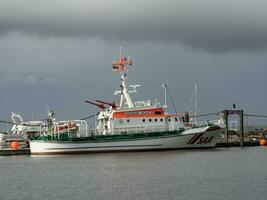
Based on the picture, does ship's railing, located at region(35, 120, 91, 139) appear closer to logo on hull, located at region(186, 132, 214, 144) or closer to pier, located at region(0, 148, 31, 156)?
pier, located at region(0, 148, 31, 156)

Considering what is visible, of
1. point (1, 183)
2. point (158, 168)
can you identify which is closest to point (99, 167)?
point (158, 168)

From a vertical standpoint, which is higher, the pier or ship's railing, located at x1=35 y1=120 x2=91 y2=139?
ship's railing, located at x1=35 y1=120 x2=91 y2=139

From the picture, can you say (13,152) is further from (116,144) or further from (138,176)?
(138,176)

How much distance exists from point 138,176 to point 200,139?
23.0 m

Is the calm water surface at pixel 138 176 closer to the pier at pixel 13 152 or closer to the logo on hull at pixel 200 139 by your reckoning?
the logo on hull at pixel 200 139

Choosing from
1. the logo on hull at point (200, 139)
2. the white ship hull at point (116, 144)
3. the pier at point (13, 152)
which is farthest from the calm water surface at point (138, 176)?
the pier at point (13, 152)

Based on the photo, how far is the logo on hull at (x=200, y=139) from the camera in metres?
59.5

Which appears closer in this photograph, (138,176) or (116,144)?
(138,176)

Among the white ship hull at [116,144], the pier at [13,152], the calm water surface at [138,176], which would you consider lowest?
the calm water surface at [138,176]

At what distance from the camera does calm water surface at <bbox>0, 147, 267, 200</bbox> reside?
30.8 metres

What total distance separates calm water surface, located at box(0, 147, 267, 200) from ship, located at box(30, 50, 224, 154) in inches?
112

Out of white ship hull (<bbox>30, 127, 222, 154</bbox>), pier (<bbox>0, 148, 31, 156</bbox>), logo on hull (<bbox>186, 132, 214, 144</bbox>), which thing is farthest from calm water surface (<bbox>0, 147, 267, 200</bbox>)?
pier (<bbox>0, 148, 31, 156</bbox>)

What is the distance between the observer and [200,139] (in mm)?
60062

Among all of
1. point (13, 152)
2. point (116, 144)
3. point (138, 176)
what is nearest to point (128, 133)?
point (116, 144)
